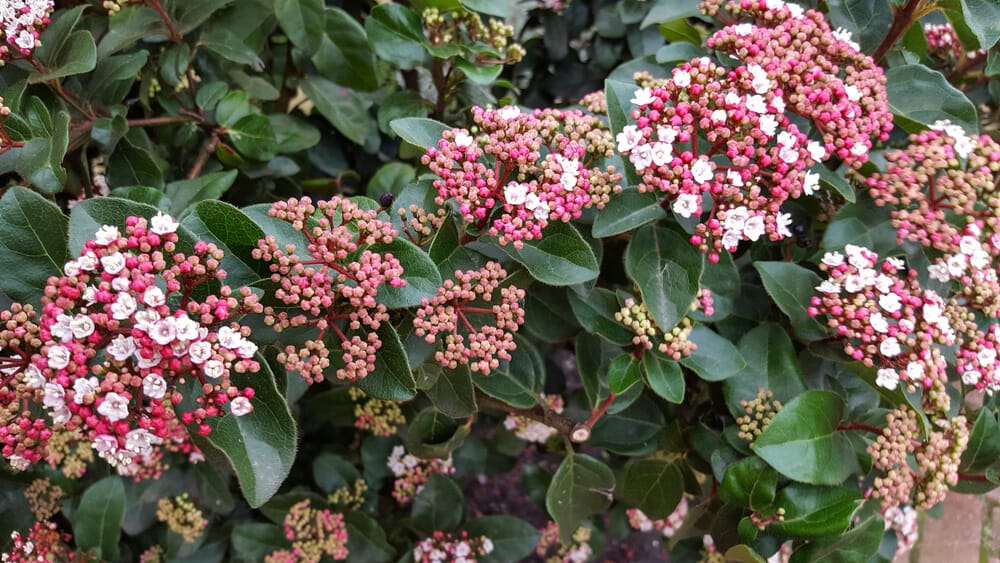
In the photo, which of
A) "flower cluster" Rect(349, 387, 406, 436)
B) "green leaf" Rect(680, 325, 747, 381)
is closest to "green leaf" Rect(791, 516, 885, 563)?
"green leaf" Rect(680, 325, 747, 381)

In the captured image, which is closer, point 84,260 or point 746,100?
point 84,260

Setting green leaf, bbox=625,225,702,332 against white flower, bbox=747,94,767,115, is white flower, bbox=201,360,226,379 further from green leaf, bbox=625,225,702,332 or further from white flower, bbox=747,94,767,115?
white flower, bbox=747,94,767,115

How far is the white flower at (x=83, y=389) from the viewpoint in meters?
0.73

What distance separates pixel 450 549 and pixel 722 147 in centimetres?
Result: 104

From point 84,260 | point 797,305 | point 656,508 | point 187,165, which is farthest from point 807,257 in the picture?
point 187,165

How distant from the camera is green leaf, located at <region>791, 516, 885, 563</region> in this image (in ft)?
3.57

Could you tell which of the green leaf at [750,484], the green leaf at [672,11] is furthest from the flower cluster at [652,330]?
the green leaf at [672,11]

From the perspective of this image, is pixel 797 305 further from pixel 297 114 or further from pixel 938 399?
pixel 297 114

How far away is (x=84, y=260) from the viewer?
735 millimetres

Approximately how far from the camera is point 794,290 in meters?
1.14

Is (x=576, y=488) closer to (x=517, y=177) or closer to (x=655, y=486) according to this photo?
(x=655, y=486)

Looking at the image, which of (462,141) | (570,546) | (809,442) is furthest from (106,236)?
(570,546)

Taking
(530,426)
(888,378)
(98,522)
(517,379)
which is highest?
(888,378)

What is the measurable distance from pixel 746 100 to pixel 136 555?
174 cm
